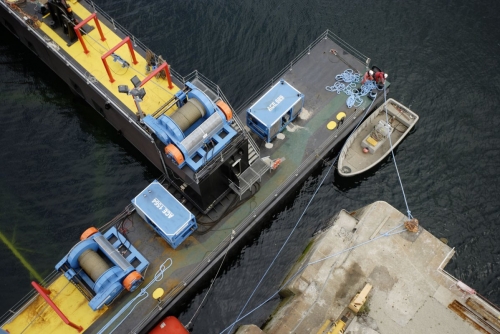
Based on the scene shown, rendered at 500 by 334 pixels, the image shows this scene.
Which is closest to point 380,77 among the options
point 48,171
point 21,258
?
point 48,171

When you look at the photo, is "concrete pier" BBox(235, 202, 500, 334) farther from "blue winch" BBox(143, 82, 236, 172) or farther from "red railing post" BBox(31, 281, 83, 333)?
"red railing post" BBox(31, 281, 83, 333)

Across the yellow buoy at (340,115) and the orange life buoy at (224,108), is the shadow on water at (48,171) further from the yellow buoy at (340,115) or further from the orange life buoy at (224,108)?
the yellow buoy at (340,115)

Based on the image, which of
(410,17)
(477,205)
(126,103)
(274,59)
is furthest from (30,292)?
(410,17)

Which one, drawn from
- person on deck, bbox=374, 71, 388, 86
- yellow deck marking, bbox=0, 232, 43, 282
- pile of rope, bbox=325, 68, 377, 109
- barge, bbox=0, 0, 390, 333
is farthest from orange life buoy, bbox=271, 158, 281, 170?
yellow deck marking, bbox=0, 232, 43, 282

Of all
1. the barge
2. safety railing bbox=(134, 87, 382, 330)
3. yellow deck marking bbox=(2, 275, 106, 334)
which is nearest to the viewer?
yellow deck marking bbox=(2, 275, 106, 334)

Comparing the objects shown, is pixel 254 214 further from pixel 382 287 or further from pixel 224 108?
pixel 382 287
